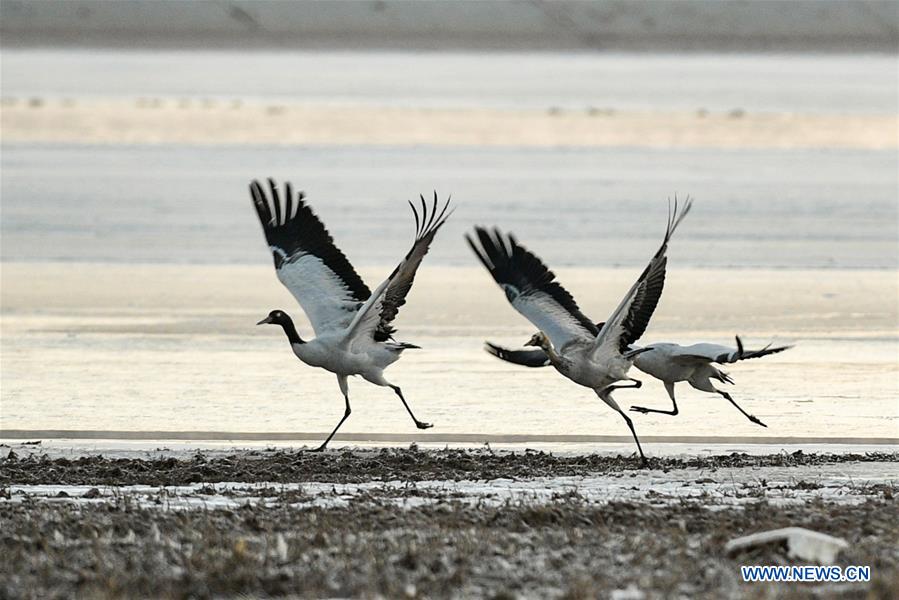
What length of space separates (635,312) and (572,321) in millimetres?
657

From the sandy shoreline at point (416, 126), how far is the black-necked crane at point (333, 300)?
24815 mm

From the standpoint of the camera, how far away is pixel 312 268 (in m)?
13.0

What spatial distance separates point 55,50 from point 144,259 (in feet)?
184

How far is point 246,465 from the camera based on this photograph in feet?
36.3

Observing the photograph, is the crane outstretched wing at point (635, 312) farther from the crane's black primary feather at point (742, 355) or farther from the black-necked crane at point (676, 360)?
the crane's black primary feather at point (742, 355)

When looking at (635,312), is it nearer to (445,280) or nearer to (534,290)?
(534,290)

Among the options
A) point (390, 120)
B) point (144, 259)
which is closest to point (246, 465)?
point (144, 259)

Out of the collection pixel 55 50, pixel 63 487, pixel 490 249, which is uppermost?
pixel 55 50

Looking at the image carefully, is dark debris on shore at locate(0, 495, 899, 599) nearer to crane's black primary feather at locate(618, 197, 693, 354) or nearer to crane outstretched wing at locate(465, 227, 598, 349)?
crane's black primary feather at locate(618, 197, 693, 354)

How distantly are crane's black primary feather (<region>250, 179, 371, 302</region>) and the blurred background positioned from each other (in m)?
1.11

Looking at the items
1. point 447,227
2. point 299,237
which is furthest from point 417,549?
point 447,227

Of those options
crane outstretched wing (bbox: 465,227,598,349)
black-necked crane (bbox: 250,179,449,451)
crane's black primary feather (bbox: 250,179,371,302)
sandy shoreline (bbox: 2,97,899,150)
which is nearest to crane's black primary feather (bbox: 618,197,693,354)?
crane outstretched wing (bbox: 465,227,598,349)

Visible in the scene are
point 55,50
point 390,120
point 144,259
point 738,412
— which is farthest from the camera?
point 55,50

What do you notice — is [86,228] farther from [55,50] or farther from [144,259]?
[55,50]
